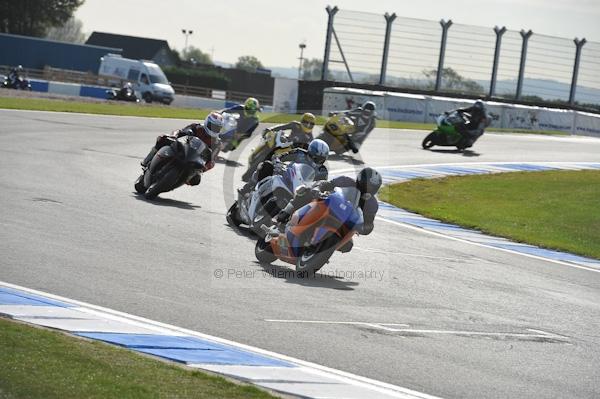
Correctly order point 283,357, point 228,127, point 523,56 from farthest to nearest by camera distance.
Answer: point 523,56
point 228,127
point 283,357

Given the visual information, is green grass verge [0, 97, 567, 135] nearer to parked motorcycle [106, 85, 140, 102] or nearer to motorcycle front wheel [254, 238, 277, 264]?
parked motorcycle [106, 85, 140, 102]

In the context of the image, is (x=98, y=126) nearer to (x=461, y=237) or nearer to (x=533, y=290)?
(x=461, y=237)

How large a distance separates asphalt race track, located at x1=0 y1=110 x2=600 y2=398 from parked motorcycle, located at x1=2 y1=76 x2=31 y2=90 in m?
33.1

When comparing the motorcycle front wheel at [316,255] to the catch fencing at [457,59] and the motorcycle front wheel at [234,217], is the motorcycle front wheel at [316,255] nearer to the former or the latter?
the motorcycle front wheel at [234,217]

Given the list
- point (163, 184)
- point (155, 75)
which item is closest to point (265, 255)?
point (163, 184)

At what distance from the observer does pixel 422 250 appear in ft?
47.6

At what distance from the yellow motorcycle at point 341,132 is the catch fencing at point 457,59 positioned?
1622 centimetres

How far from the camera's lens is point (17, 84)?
163 feet

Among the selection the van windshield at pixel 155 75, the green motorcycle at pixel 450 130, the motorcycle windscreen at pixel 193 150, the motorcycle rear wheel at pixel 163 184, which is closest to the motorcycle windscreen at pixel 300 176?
the motorcycle windscreen at pixel 193 150

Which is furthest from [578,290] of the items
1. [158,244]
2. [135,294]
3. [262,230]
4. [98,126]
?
[98,126]

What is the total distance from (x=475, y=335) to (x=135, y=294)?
2.88 m

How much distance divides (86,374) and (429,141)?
87.8 ft

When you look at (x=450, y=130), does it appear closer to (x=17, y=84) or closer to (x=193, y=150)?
(x=193, y=150)

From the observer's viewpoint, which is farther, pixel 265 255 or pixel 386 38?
pixel 386 38
